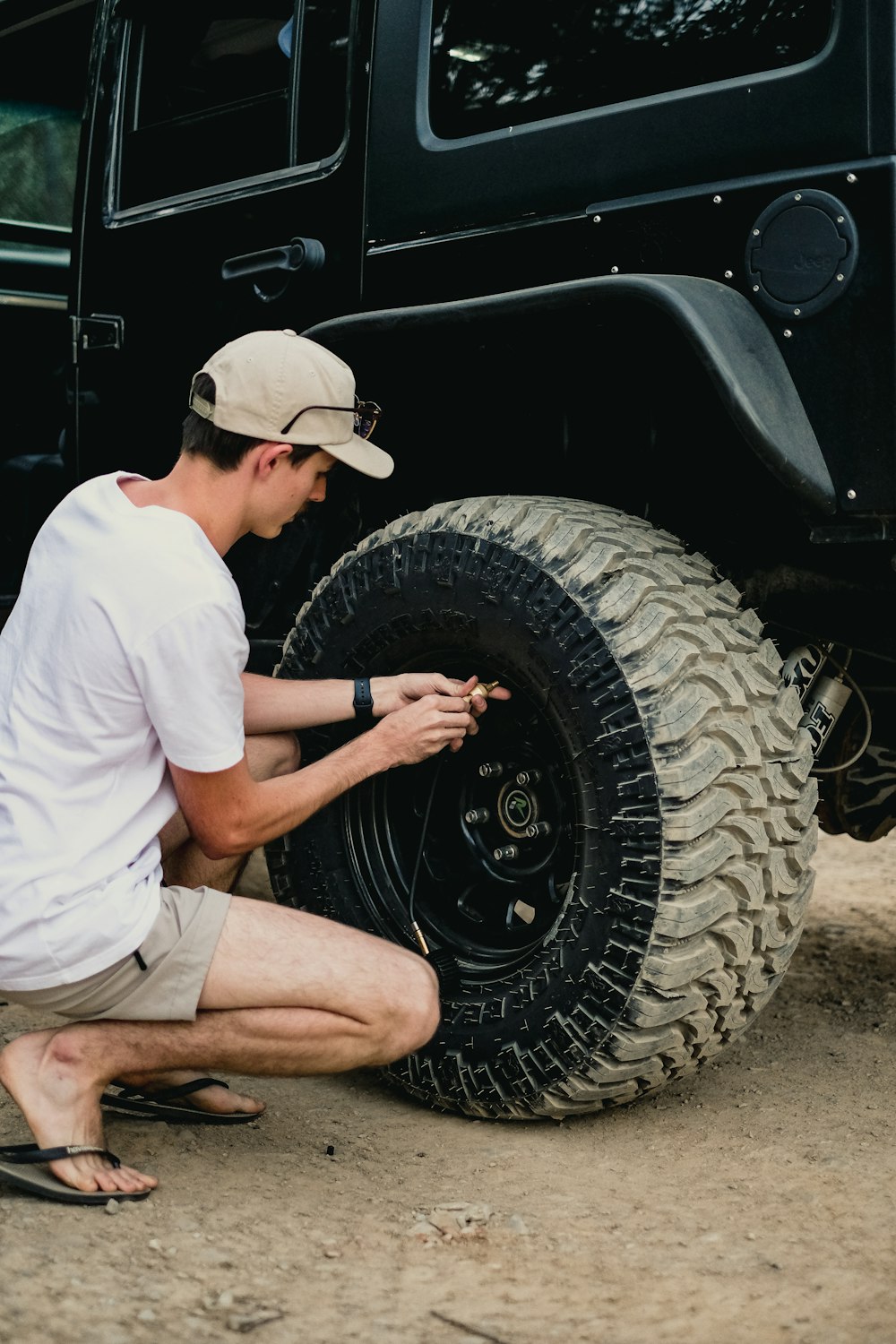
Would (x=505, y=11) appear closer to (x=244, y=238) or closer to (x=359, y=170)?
(x=359, y=170)

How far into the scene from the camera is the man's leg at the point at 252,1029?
2273 millimetres

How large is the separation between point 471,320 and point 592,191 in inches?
11.5

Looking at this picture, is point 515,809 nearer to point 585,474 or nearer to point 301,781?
point 301,781

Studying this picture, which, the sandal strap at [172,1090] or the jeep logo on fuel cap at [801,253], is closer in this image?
the jeep logo on fuel cap at [801,253]

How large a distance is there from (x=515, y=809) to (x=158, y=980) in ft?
2.38

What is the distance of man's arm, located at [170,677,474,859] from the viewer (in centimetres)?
228

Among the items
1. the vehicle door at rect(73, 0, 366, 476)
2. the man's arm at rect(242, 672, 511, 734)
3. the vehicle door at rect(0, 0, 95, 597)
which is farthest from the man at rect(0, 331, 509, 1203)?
the vehicle door at rect(0, 0, 95, 597)

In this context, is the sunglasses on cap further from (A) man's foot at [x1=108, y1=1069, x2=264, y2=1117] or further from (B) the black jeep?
(A) man's foot at [x1=108, y1=1069, x2=264, y2=1117]

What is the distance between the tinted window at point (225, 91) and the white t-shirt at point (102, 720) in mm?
1137

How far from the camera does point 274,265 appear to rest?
2.95 meters

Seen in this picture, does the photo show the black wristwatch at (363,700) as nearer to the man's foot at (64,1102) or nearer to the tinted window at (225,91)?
the man's foot at (64,1102)

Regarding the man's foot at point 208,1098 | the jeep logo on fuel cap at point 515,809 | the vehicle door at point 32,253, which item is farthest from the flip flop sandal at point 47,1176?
the vehicle door at point 32,253

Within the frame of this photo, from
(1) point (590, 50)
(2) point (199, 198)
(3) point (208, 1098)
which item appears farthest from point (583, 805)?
(2) point (199, 198)

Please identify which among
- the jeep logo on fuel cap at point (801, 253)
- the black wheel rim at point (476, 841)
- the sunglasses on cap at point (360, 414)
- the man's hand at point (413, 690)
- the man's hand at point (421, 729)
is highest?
the jeep logo on fuel cap at point (801, 253)
